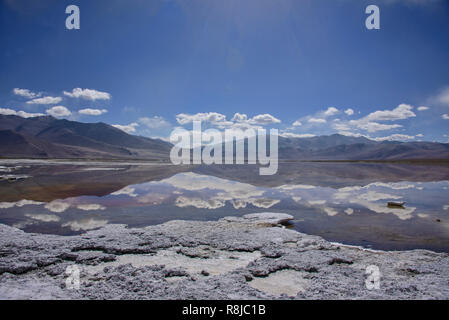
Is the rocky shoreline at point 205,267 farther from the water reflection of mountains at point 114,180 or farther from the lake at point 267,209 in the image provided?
the water reflection of mountains at point 114,180

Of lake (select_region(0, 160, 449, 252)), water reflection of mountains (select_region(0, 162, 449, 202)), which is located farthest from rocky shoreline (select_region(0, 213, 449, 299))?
water reflection of mountains (select_region(0, 162, 449, 202))

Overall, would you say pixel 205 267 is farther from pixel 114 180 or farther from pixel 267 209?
pixel 114 180

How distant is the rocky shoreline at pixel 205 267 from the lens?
3.63 meters

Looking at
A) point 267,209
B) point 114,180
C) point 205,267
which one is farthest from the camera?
point 114,180

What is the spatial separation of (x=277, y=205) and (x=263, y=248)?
5531 millimetres

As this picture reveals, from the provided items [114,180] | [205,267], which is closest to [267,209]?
[205,267]

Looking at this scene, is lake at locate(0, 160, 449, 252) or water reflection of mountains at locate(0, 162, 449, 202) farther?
water reflection of mountains at locate(0, 162, 449, 202)

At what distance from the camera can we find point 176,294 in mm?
3541

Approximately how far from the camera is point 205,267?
14.8 ft

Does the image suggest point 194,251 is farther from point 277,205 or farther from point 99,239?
point 277,205

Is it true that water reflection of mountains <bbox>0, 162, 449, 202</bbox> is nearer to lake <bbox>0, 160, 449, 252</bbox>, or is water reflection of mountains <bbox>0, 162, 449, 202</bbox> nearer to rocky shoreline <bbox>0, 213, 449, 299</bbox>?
lake <bbox>0, 160, 449, 252</bbox>

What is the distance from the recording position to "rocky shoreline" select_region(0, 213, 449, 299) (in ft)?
11.9

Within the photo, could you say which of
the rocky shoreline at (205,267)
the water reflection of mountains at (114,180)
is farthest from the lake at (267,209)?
the rocky shoreline at (205,267)
